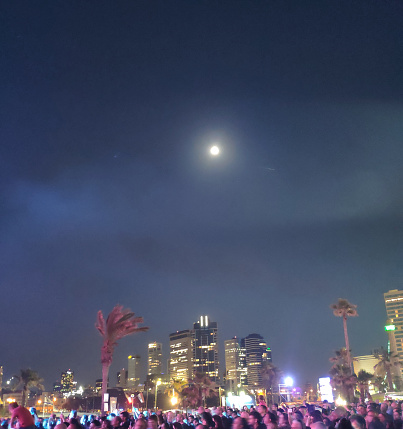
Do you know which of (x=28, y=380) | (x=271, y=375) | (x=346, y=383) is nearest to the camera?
(x=346, y=383)

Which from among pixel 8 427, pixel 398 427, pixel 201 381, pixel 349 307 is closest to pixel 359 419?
pixel 398 427

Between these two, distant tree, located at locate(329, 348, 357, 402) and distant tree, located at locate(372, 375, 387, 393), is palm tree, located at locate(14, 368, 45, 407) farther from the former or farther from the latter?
distant tree, located at locate(372, 375, 387, 393)

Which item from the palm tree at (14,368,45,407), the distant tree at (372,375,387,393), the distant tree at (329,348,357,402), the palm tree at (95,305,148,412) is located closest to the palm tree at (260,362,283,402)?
the distant tree at (372,375,387,393)

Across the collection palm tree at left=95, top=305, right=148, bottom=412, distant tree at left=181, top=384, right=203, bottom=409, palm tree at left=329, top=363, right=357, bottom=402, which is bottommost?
distant tree at left=181, top=384, right=203, bottom=409

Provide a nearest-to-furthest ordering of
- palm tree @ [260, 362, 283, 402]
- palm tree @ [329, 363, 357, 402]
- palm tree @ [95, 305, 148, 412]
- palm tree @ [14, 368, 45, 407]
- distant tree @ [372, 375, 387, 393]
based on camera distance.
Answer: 1. palm tree @ [95, 305, 148, 412]
2. palm tree @ [329, 363, 357, 402]
3. palm tree @ [14, 368, 45, 407]
4. distant tree @ [372, 375, 387, 393]
5. palm tree @ [260, 362, 283, 402]

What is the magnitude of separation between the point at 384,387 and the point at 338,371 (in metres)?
49.1

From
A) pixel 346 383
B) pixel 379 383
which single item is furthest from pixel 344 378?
pixel 379 383

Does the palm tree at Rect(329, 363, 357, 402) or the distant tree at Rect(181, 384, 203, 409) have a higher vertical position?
the palm tree at Rect(329, 363, 357, 402)

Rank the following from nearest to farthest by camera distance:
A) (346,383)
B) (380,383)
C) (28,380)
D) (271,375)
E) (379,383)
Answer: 1. (346,383)
2. (28,380)
3. (379,383)
4. (380,383)
5. (271,375)

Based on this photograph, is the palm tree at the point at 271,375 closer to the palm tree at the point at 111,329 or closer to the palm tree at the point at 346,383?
the palm tree at the point at 346,383

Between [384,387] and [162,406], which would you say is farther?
[384,387]

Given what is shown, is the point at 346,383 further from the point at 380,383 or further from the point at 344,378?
the point at 380,383

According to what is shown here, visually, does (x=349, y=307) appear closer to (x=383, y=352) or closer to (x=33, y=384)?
(x=383, y=352)

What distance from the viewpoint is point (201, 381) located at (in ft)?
296
